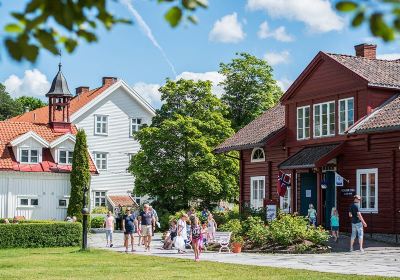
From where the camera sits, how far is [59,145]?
49.1 meters

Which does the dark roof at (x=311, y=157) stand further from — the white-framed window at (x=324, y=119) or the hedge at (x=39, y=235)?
the hedge at (x=39, y=235)

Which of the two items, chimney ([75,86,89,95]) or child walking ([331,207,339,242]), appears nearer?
child walking ([331,207,339,242])

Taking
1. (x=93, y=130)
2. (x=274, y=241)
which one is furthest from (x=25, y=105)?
(x=274, y=241)

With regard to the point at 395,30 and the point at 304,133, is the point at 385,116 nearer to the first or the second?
the point at 304,133

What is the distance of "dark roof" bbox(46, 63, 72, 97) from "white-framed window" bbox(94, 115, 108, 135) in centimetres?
387

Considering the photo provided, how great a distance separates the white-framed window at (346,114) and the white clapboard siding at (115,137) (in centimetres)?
2843

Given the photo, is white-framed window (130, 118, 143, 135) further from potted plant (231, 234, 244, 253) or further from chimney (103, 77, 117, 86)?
potted plant (231, 234, 244, 253)

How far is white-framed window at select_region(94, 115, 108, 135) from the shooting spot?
2222 inches

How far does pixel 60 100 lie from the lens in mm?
53750

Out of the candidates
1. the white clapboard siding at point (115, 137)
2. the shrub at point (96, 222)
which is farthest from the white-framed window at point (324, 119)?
the white clapboard siding at point (115, 137)

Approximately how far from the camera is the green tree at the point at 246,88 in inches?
2122

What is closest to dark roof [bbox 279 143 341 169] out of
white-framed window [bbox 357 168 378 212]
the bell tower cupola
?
white-framed window [bbox 357 168 378 212]

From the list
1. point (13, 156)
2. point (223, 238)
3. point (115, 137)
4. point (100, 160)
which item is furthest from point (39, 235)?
point (115, 137)

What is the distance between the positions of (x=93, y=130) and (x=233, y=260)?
36266 mm
